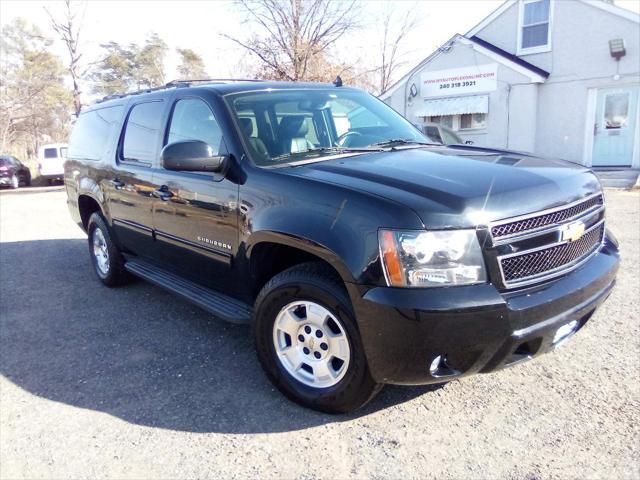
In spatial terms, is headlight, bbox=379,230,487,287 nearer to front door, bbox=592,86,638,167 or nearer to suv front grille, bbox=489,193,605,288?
suv front grille, bbox=489,193,605,288

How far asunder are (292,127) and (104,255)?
3.09m

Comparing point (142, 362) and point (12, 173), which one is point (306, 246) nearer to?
point (142, 362)

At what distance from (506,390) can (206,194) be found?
2.29 metres

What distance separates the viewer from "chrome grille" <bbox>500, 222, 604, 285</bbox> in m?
2.44

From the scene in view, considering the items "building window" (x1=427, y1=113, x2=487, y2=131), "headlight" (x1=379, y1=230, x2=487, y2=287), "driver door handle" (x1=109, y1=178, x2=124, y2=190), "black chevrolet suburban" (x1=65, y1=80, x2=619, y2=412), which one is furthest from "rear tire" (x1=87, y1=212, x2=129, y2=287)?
"building window" (x1=427, y1=113, x2=487, y2=131)

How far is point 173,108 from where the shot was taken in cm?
404

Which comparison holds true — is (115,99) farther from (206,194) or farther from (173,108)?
(206,194)

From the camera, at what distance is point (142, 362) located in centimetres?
369

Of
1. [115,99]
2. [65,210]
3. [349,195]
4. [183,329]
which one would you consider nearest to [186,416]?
[183,329]

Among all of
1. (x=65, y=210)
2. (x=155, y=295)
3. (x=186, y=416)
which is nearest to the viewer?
(x=186, y=416)

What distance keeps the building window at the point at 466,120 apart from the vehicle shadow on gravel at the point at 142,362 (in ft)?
46.1

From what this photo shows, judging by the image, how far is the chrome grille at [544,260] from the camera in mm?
2443

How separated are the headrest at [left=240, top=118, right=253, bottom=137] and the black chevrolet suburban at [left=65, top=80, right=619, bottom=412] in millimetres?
31

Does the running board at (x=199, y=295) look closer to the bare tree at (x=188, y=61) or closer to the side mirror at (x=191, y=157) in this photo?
the side mirror at (x=191, y=157)
